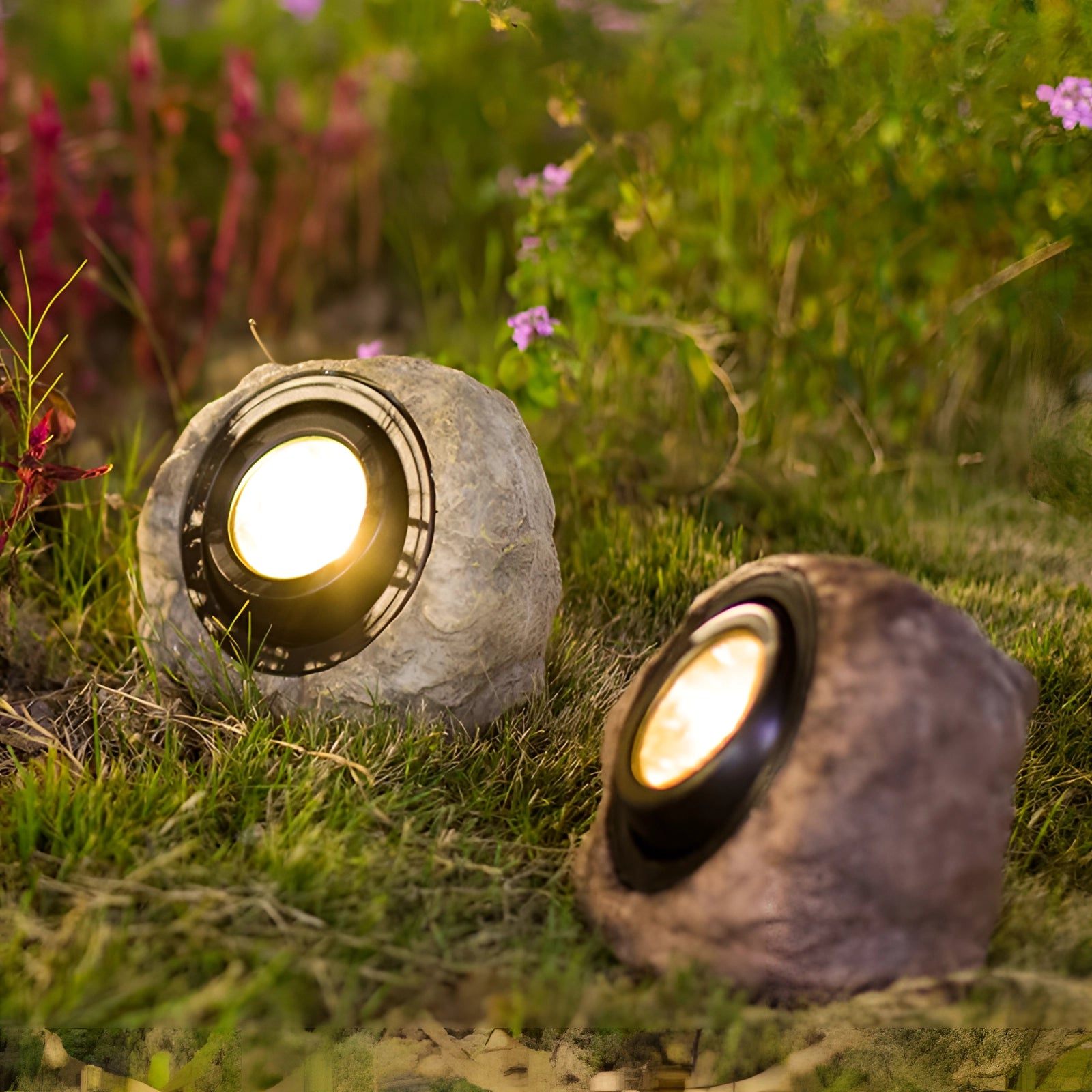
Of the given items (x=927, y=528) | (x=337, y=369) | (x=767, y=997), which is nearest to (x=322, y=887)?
(x=767, y=997)

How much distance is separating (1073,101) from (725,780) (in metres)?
1.79

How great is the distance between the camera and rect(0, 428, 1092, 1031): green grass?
1311 mm

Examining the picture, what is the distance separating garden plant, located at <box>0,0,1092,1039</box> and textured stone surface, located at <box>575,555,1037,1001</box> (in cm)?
6

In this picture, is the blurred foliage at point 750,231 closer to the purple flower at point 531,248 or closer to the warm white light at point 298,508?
the purple flower at point 531,248

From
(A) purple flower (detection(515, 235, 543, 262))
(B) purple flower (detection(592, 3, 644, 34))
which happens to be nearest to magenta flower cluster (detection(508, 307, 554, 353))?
(A) purple flower (detection(515, 235, 543, 262))

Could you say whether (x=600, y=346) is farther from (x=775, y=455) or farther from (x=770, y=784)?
(x=770, y=784)

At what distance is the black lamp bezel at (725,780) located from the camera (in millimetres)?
1290

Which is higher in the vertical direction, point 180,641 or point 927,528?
point 927,528

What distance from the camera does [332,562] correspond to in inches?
68.2

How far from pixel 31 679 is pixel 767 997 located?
156cm

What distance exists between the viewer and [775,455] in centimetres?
310

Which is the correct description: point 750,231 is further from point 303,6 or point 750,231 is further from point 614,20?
point 303,6

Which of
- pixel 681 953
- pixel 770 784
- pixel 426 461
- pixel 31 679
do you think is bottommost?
pixel 31 679

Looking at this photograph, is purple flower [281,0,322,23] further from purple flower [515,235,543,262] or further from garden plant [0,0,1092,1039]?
purple flower [515,235,543,262]
